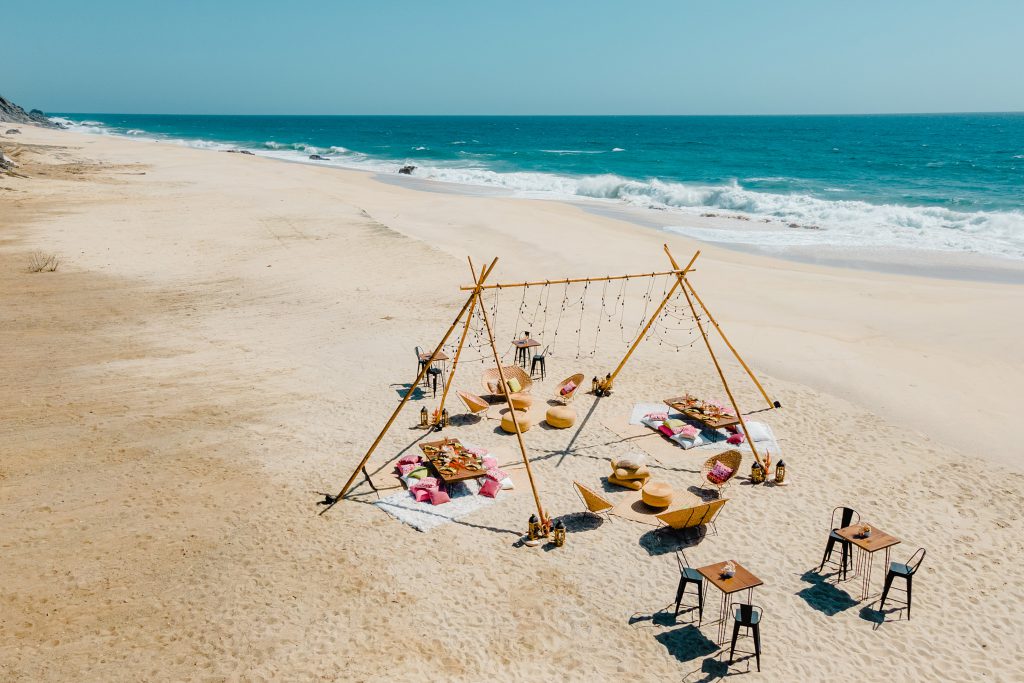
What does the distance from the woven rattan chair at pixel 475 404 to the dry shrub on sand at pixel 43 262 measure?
19033 mm

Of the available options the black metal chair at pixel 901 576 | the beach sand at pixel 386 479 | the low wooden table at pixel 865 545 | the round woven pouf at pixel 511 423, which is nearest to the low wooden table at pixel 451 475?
the beach sand at pixel 386 479

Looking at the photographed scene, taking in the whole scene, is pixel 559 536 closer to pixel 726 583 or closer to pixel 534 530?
pixel 534 530

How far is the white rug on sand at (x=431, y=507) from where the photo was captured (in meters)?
11.5

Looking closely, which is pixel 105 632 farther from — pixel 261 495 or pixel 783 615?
pixel 783 615

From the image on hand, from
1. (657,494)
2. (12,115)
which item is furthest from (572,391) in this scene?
(12,115)

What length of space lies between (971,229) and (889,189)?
18190mm

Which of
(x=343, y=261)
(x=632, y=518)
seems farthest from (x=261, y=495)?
(x=343, y=261)

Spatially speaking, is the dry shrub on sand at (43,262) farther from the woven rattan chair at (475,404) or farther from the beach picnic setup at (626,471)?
the woven rattan chair at (475,404)

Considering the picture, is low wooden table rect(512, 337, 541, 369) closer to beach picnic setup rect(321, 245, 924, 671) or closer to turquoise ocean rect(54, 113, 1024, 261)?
beach picnic setup rect(321, 245, 924, 671)

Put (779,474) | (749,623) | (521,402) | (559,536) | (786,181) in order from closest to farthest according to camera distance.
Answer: (749,623)
(559,536)
(779,474)
(521,402)
(786,181)

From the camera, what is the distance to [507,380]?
16203 mm

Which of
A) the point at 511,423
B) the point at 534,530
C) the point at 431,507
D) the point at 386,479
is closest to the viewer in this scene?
the point at 534,530

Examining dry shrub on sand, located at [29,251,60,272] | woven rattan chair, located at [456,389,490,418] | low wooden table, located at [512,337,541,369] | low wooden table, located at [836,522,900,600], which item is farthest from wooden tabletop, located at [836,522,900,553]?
dry shrub on sand, located at [29,251,60,272]

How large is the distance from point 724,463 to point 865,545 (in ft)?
10.6
